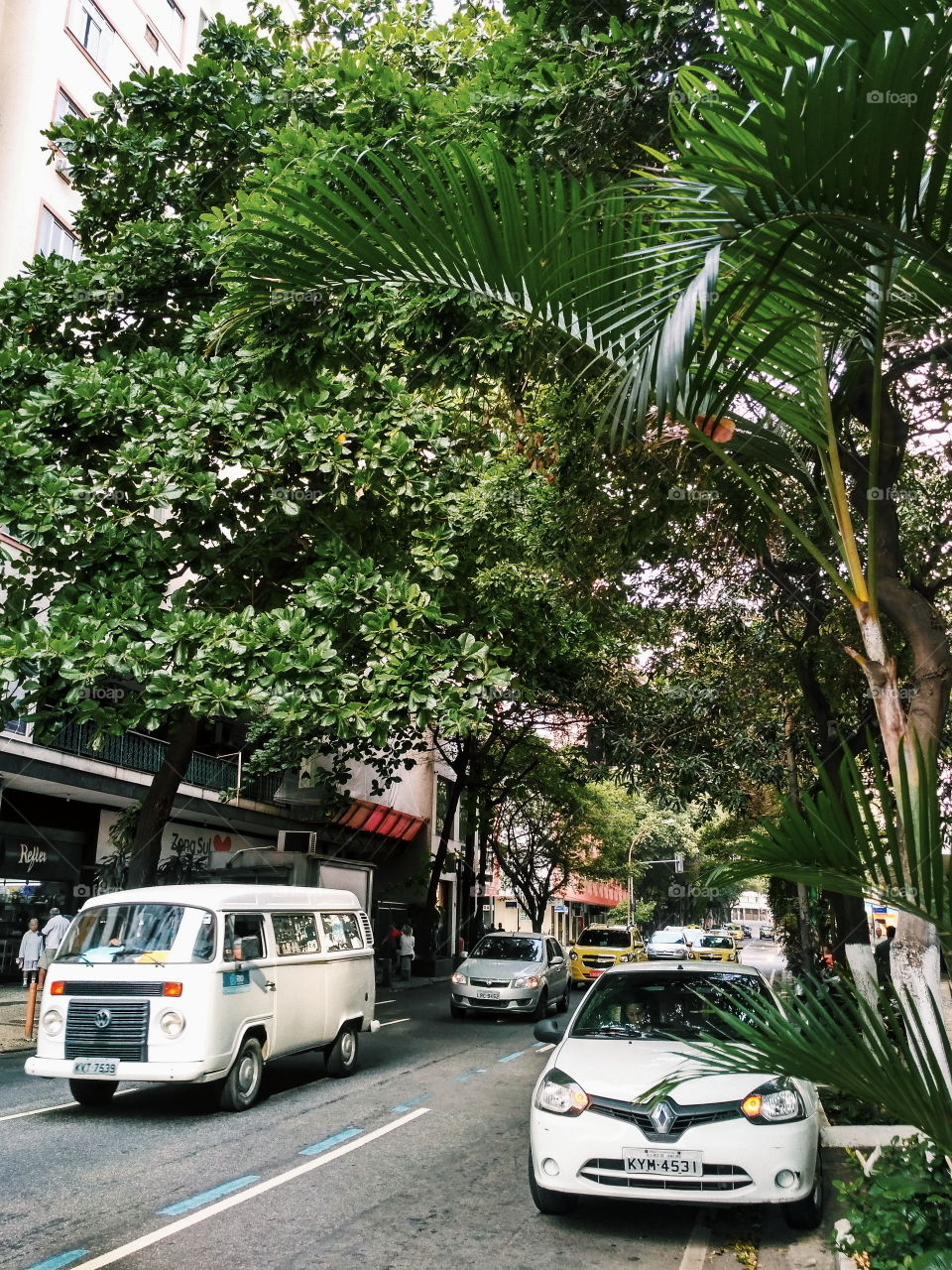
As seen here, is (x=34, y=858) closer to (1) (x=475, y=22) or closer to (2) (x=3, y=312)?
(2) (x=3, y=312)

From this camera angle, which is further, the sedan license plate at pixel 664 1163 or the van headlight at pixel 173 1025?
the van headlight at pixel 173 1025

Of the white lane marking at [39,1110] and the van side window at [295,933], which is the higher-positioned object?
the van side window at [295,933]

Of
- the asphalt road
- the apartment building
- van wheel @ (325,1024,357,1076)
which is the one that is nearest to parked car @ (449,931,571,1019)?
van wheel @ (325,1024,357,1076)

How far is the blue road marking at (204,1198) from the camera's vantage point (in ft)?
20.3

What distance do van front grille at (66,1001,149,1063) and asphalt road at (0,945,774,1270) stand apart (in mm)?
580

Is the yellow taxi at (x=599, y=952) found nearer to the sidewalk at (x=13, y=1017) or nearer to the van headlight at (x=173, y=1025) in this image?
the sidewalk at (x=13, y=1017)

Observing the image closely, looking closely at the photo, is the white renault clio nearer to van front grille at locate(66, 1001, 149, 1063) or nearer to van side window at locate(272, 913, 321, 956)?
van front grille at locate(66, 1001, 149, 1063)

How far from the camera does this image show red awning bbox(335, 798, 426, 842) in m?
31.1

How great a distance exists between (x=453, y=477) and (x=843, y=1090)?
410 inches

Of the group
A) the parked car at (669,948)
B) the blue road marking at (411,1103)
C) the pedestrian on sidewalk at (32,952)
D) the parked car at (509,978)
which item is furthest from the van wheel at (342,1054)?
the parked car at (669,948)

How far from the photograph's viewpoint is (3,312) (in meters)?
13.2

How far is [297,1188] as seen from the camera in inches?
267

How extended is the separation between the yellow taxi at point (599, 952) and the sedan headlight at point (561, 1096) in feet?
77.0

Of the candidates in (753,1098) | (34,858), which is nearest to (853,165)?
(753,1098)
